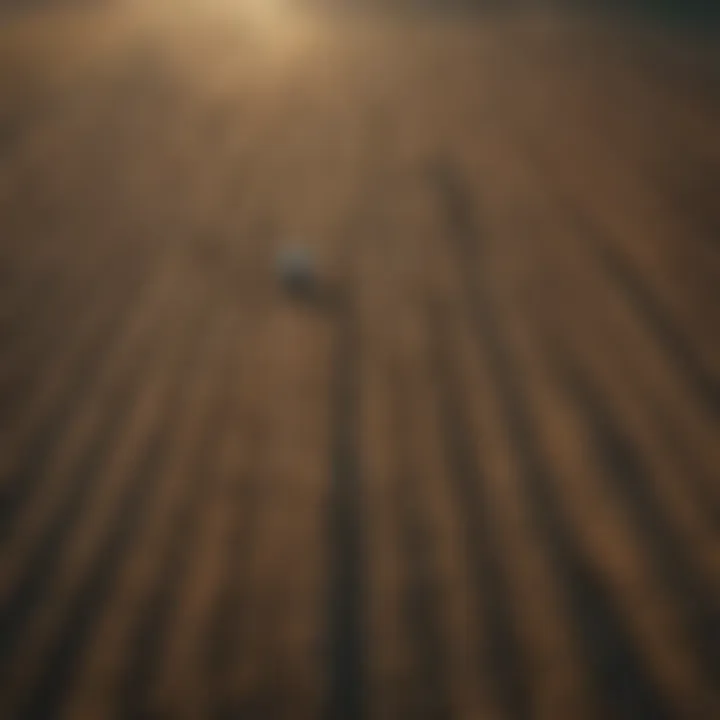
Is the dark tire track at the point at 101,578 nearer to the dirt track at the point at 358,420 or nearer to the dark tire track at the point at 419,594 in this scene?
the dirt track at the point at 358,420

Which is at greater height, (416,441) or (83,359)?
(83,359)


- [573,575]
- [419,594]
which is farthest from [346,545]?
[573,575]

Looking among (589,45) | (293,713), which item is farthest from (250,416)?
(589,45)

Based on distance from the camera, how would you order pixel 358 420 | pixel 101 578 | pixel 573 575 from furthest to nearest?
pixel 358 420 → pixel 573 575 → pixel 101 578

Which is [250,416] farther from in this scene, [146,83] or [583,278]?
[146,83]

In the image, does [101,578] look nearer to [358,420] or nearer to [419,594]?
[419,594]

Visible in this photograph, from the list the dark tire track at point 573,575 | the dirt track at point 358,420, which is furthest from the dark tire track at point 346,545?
the dark tire track at point 573,575

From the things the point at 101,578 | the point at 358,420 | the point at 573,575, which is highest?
the point at 358,420

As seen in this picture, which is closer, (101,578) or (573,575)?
(101,578)

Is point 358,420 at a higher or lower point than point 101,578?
higher
